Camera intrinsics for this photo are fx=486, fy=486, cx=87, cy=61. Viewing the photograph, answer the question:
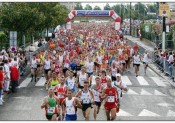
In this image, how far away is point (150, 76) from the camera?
29438mm

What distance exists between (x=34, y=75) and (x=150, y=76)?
723cm

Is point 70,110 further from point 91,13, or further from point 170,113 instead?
point 91,13

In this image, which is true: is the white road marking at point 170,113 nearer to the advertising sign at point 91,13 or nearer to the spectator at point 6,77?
the spectator at point 6,77

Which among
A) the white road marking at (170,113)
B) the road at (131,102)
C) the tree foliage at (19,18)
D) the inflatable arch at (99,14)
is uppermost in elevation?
the inflatable arch at (99,14)

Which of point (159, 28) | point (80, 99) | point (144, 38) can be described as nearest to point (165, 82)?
point (80, 99)

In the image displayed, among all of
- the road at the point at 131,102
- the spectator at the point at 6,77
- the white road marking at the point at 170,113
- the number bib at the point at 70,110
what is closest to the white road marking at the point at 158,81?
the road at the point at 131,102

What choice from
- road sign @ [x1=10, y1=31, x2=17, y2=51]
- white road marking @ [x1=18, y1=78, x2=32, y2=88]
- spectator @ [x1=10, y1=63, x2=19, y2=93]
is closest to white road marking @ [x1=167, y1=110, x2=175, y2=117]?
spectator @ [x1=10, y1=63, x2=19, y2=93]

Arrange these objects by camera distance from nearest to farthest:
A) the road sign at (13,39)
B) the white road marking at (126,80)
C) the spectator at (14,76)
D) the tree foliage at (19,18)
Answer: the spectator at (14,76) < the white road marking at (126,80) < the road sign at (13,39) < the tree foliage at (19,18)

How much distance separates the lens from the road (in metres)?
17.2

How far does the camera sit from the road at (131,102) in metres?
17.2

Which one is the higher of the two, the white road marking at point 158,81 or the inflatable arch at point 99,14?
the inflatable arch at point 99,14

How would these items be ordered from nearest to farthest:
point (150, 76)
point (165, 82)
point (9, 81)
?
point (9, 81) < point (165, 82) < point (150, 76)

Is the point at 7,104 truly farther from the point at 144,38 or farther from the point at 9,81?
the point at 144,38

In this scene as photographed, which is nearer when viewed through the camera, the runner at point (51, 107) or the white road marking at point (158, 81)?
the runner at point (51, 107)
